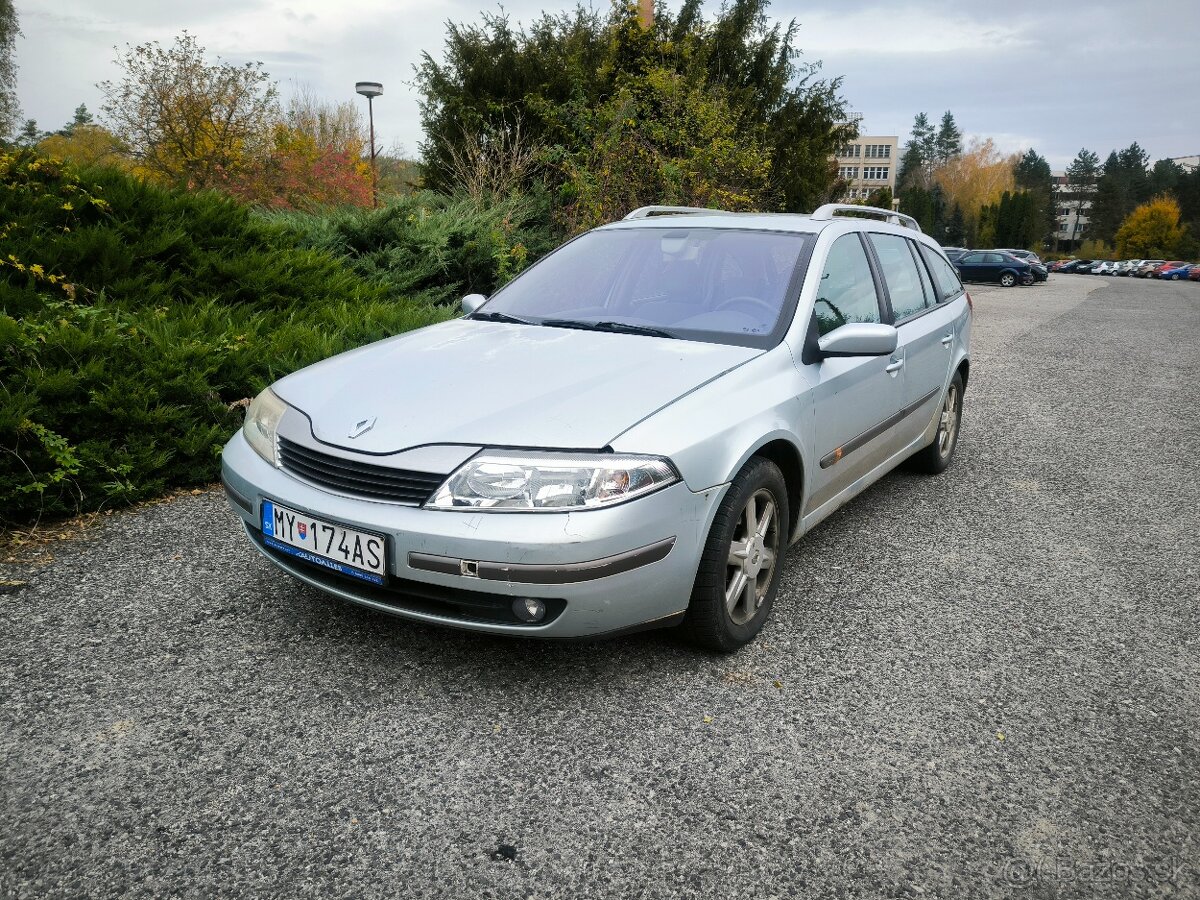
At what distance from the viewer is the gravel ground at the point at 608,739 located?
2062mm

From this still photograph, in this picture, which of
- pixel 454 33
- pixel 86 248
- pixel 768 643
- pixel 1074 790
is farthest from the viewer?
pixel 454 33

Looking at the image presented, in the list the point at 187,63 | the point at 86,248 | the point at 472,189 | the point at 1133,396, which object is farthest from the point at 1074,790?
the point at 187,63

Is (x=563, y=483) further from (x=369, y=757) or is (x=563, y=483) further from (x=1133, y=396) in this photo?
(x=1133, y=396)

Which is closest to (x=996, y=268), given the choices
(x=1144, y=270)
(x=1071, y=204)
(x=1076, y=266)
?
(x=1144, y=270)

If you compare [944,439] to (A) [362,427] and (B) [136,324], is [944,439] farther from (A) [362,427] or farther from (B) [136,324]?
(B) [136,324]

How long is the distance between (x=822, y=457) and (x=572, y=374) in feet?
3.65

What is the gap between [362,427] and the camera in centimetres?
273

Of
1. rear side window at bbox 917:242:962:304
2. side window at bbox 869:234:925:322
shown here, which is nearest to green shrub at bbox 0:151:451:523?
side window at bbox 869:234:925:322

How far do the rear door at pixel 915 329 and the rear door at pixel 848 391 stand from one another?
18 centimetres

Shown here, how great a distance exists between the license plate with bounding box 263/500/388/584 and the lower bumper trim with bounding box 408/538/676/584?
138 mm

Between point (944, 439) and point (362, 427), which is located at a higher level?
point (362, 427)

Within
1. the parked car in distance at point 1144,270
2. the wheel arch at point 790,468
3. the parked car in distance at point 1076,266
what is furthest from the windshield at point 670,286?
the parked car in distance at point 1076,266

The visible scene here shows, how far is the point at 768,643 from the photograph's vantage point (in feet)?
10.5

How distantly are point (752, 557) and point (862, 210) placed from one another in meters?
2.45
